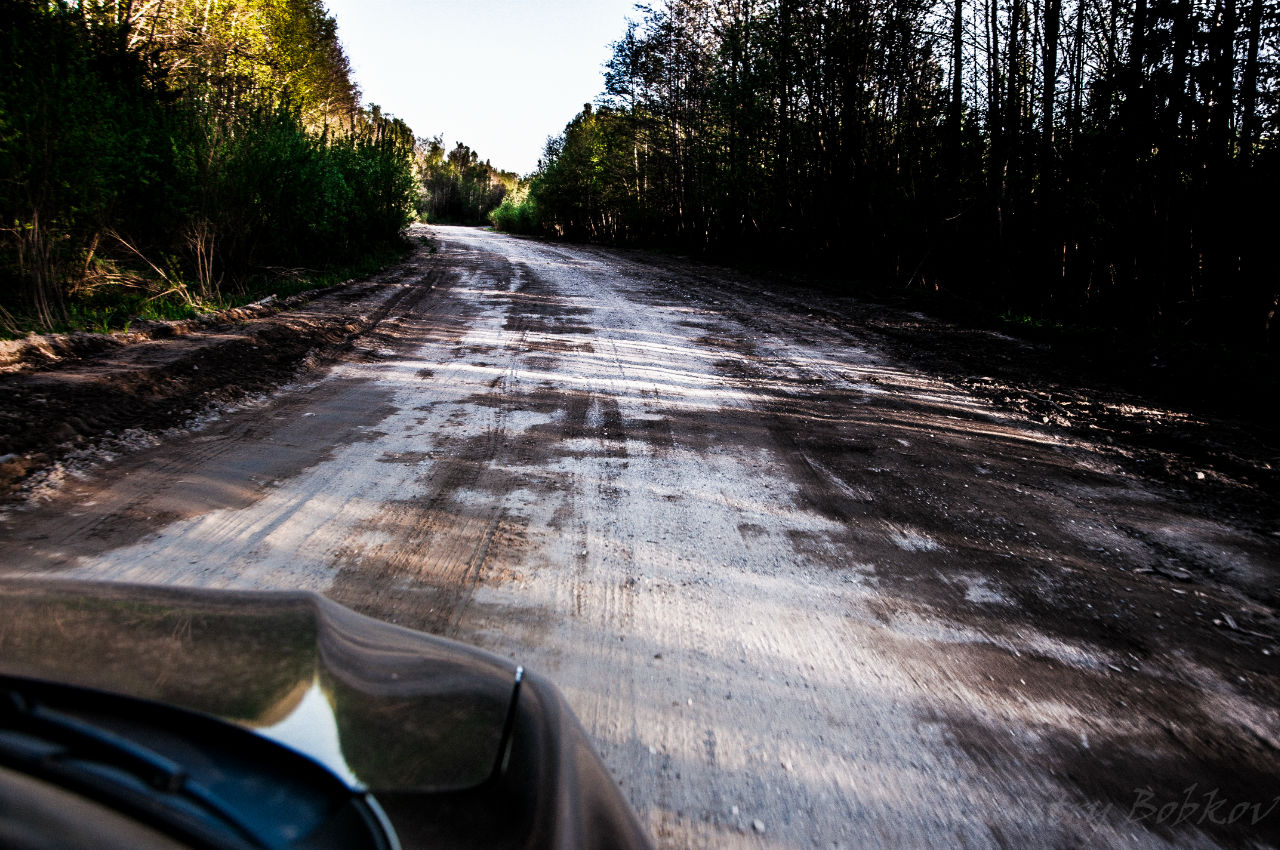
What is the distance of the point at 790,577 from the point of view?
277cm

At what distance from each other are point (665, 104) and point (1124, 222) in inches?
996

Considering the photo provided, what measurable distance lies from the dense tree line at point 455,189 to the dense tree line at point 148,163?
70402 millimetres

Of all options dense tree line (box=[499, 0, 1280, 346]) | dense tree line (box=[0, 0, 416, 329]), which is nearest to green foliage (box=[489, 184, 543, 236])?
dense tree line (box=[499, 0, 1280, 346])

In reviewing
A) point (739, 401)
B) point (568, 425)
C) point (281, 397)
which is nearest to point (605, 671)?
point (568, 425)

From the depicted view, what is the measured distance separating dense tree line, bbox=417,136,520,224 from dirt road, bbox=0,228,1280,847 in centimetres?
8089

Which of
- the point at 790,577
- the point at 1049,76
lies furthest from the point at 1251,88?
the point at 790,577

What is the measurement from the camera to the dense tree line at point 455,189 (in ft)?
272

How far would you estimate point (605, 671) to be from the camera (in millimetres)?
2156

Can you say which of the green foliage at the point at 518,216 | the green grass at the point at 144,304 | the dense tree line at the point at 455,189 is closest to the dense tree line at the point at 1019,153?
the green grass at the point at 144,304

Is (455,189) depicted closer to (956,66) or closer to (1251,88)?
(956,66)

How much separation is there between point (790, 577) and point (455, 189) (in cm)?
9443

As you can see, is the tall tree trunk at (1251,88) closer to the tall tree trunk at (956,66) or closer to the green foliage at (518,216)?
the tall tree trunk at (956,66)

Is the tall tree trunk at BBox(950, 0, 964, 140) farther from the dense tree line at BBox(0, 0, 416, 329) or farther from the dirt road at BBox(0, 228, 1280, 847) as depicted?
the dense tree line at BBox(0, 0, 416, 329)

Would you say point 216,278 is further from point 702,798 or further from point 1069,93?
point 1069,93
